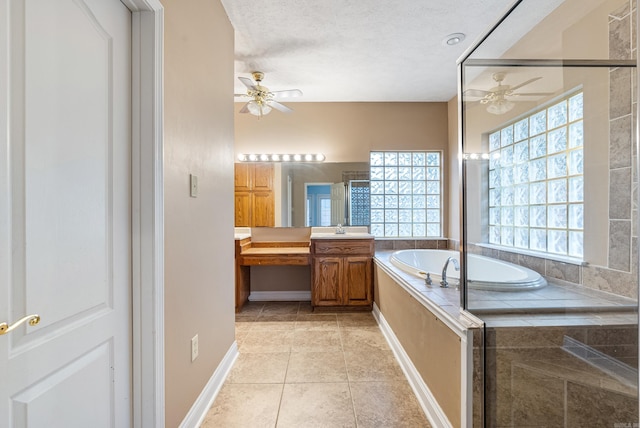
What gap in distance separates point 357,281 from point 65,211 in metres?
2.71

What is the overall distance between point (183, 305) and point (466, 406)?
1.32m

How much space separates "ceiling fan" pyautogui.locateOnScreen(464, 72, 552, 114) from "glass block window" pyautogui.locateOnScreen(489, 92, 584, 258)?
14 cm

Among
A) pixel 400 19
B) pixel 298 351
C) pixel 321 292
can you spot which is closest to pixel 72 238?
pixel 298 351

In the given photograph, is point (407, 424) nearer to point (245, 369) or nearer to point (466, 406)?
point (466, 406)

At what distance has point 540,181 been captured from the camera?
61.7 inches

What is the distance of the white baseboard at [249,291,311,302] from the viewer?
367cm

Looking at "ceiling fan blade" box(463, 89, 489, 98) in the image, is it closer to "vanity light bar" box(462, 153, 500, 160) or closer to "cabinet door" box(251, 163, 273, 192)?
A: "vanity light bar" box(462, 153, 500, 160)

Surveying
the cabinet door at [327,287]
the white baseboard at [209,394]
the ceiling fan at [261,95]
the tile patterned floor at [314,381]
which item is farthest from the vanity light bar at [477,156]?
the white baseboard at [209,394]

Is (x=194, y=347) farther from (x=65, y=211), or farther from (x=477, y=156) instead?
(x=477, y=156)

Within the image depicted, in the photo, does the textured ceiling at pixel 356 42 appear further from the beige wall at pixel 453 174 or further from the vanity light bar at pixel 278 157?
the vanity light bar at pixel 278 157

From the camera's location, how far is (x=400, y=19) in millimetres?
2109

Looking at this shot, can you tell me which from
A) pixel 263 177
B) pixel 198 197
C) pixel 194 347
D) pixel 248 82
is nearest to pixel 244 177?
pixel 263 177

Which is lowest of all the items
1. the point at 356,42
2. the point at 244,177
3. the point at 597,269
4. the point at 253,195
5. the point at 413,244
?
the point at 413,244

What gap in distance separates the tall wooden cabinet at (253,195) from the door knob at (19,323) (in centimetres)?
295
